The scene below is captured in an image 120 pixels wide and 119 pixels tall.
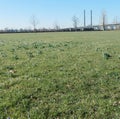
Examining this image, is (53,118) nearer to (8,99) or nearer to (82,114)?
(82,114)

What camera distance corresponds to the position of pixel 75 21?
16825cm

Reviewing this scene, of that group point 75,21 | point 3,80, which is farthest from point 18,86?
point 75,21

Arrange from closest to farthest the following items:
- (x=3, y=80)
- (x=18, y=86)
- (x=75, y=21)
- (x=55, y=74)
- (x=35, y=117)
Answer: (x=35, y=117)
(x=18, y=86)
(x=3, y=80)
(x=55, y=74)
(x=75, y=21)

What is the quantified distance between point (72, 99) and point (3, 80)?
2.35 metres

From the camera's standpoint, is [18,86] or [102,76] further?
[102,76]

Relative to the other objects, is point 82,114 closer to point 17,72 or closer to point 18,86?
point 18,86

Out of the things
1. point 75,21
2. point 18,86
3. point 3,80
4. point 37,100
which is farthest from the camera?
point 75,21

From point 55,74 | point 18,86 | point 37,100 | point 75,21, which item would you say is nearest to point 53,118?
point 37,100

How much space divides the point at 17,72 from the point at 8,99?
2.63m

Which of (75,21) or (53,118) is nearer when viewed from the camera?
(53,118)

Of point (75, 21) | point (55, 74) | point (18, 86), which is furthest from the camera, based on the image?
point (75, 21)

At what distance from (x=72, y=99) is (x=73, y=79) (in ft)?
5.11

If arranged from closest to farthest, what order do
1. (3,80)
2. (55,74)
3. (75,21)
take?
1. (3,80)
2. (55,74)
3. (75,21)

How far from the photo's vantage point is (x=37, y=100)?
6105 millimetres
